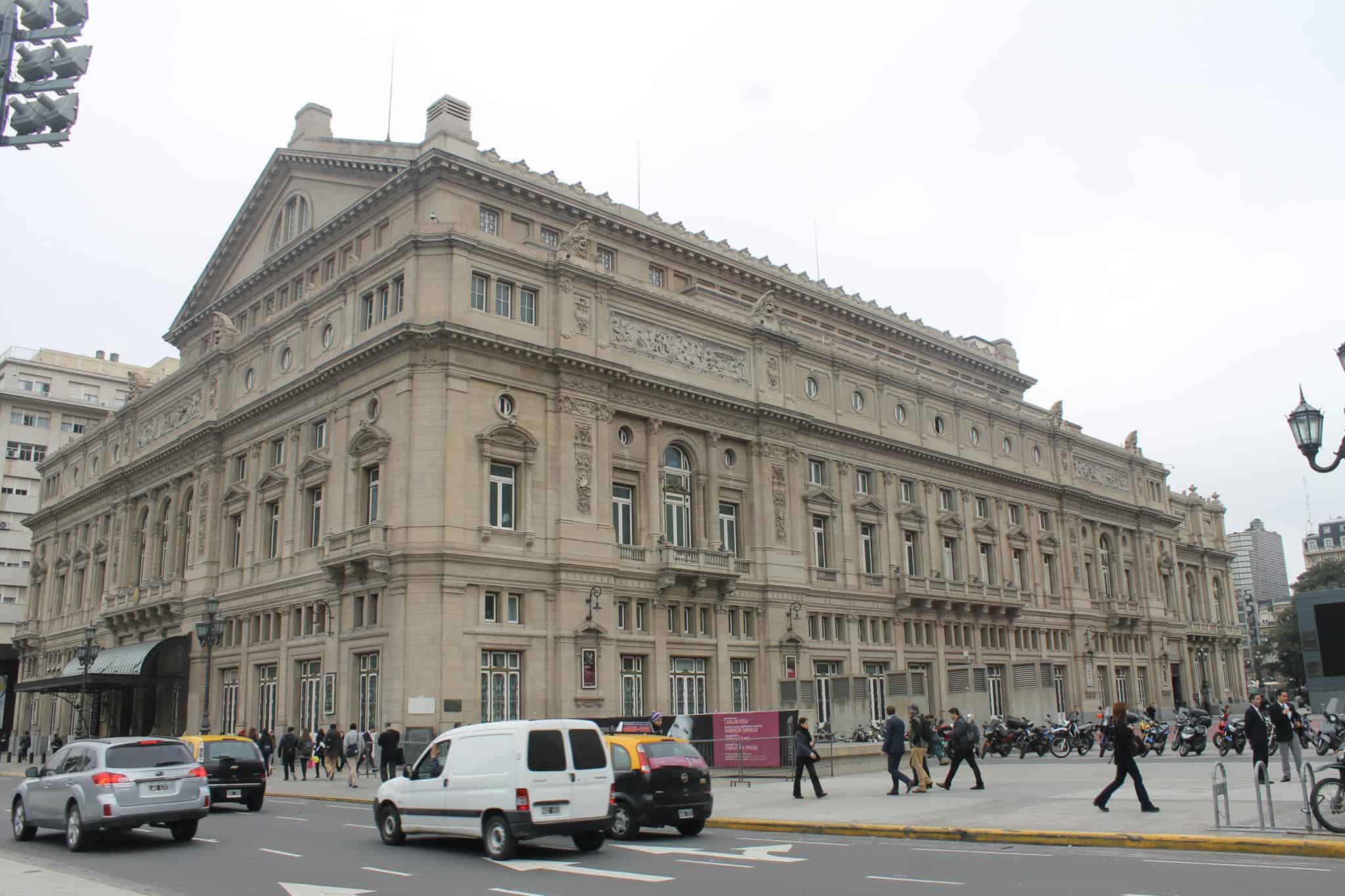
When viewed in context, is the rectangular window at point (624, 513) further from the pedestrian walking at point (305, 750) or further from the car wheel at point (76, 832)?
the car wheel at point (76, 832)

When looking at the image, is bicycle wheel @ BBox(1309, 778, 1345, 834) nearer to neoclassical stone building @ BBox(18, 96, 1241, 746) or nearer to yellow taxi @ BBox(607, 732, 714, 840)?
yellow taxi @ BBox(607, 732, 714, 840)

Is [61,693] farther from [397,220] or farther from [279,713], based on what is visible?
[397,220]

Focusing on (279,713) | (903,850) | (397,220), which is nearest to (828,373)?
(397,220)

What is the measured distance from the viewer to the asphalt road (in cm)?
1312

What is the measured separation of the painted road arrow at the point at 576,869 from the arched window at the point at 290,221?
41.8 m

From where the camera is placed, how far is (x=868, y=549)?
56.9 meters

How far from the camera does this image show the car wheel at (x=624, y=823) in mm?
19672

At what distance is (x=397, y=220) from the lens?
4541 centimetres

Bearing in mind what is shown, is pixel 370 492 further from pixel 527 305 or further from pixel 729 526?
pixel 729 526

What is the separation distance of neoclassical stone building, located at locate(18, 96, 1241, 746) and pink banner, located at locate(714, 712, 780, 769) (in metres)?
9.15

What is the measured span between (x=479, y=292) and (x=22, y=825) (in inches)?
1018

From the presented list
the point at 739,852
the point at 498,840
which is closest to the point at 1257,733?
the point at 739,852

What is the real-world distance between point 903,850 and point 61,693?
62.9 meters

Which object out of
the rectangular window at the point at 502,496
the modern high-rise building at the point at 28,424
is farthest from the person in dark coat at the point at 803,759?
the modern high-rise building at the point at 28,424
